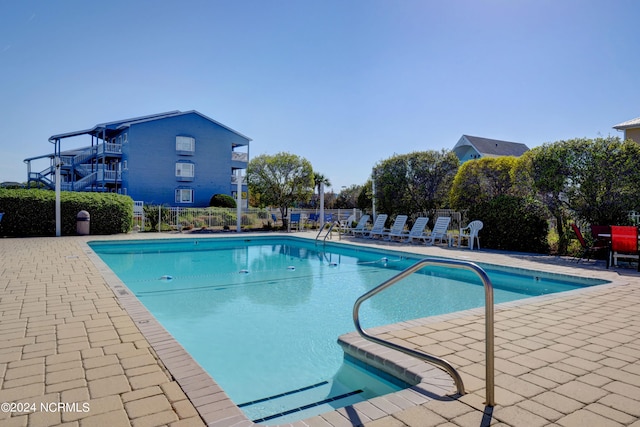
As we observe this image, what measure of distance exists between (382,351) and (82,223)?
1518 cm

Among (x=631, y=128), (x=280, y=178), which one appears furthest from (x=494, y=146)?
(x=280, y=178)

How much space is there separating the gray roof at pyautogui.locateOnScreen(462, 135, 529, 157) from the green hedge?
26035 millimetres

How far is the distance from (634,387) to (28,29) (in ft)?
49.5

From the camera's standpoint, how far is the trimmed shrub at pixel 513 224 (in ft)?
37.4

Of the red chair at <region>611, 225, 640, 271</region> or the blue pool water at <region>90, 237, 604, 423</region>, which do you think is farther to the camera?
the red chair at <region>611, 225, 640, 271</region>

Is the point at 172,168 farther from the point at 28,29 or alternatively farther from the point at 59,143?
the point at 28,29

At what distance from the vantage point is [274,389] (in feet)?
11.6

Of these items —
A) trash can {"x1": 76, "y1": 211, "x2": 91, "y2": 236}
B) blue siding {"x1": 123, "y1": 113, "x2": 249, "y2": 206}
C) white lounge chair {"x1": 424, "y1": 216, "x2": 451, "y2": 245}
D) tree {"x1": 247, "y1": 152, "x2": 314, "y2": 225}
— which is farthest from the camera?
blue siding {"x1": 123, "y1": 113, "x2": 249, "y2": 206}

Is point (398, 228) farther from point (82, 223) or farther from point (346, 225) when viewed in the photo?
point (82, 223)

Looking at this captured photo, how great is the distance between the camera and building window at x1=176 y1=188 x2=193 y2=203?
30078mm

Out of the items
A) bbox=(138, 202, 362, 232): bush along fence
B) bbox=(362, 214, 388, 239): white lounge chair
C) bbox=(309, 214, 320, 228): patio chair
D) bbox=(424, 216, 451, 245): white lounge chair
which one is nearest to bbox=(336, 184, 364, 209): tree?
bbox=(138, 202, 362, 232): bush along fence

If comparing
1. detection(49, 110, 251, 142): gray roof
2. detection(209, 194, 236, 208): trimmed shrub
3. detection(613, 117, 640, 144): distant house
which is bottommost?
detection(209, 194, 236, 208): trimmed shrub

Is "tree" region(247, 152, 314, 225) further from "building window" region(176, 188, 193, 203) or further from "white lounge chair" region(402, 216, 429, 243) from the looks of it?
"building window" region(176, 188, 193, 203)

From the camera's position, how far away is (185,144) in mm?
30500
